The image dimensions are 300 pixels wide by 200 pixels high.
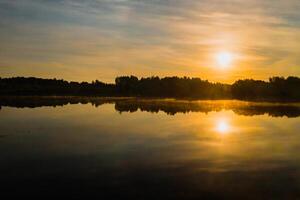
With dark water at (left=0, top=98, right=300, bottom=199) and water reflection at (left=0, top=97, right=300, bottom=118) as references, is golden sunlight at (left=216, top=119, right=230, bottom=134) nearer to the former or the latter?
dark water at (left=0, top=98, right=300, bottom=199)

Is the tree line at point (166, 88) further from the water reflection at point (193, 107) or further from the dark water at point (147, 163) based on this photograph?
the dark water at point (147, 163)

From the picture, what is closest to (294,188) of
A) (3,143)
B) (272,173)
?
(272,173)

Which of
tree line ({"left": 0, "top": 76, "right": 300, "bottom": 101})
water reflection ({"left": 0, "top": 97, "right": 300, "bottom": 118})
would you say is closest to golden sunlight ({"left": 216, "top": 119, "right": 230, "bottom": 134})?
water reflection ({"left": 0, "top": 97, "right": 300, "bottom": 118})

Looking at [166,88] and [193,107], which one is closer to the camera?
[193,107]

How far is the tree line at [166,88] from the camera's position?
145 m

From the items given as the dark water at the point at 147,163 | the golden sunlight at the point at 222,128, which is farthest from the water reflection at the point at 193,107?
the dark water at the point at 147,163

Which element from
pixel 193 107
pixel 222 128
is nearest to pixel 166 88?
pixel 193 107

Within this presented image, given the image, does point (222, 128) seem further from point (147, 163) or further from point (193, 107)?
point (193, 107)

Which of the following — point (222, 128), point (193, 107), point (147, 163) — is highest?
point (193, 107)

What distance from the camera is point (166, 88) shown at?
16650 cm

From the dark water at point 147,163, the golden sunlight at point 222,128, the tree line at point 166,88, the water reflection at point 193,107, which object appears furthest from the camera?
the tree line at point 166,88

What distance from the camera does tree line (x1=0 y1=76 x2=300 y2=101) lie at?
144625 millimetres

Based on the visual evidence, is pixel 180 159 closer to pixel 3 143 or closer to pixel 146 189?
pixel 146 189

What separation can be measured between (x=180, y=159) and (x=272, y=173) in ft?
18.7
